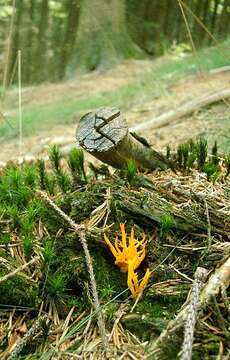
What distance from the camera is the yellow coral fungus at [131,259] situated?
2.02 metres

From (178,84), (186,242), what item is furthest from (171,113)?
(186,242)

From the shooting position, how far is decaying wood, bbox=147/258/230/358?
5.43 ft

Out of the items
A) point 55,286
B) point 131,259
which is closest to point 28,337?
point 55,286

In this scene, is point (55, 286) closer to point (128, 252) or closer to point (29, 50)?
point (128, 252)

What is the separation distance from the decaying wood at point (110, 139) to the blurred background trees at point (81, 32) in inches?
376

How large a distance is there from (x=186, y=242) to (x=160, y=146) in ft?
9.34

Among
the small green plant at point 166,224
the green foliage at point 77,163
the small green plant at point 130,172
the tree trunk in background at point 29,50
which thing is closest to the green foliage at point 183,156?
the small green plant at point 130,172

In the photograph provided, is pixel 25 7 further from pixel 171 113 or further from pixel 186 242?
pixel 186 242

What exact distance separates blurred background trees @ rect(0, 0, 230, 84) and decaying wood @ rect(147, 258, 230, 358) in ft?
34.8

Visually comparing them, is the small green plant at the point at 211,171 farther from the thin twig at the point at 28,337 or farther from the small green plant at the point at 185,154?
the thin twig at the point at 28,337

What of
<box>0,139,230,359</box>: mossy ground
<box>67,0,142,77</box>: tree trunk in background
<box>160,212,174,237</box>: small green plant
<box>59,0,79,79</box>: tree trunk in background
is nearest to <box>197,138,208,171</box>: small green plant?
<box>0,139,230,359</box>: mossy ground

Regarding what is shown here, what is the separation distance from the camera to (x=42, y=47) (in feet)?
43.7

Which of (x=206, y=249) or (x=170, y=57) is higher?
(x=206, y=249)

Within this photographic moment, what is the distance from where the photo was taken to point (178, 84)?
316 inches
